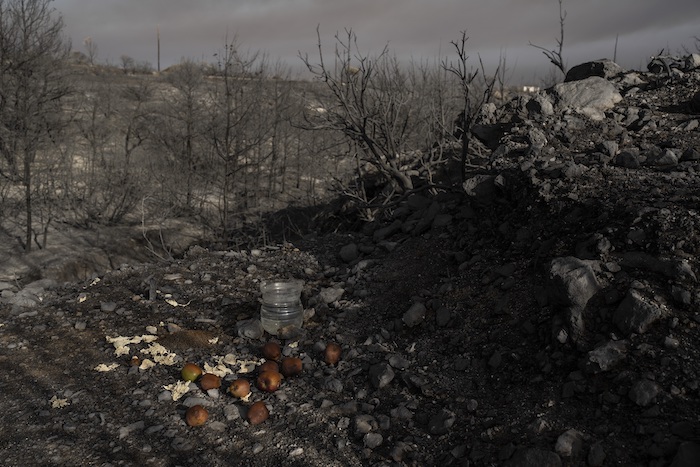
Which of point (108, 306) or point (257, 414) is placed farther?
point (108, 306)

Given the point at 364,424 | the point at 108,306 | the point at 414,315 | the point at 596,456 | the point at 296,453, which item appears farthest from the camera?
the point at 108,306

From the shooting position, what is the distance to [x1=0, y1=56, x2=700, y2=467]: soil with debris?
2.81 meters

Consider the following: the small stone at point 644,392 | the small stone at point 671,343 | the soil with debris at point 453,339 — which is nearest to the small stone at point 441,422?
the soil with debris at point 453,339

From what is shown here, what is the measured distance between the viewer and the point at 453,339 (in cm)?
376

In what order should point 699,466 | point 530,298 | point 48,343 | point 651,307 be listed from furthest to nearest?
point 48,343
point 530,298
point 651,307
point 699,466

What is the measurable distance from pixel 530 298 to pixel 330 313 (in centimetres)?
167

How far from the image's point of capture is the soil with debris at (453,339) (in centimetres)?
281

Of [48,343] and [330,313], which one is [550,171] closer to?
[330,313]

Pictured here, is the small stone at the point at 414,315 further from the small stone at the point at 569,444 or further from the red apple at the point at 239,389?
the small stone at the point at 569,444

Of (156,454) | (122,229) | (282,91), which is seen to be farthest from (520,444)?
(282,91)

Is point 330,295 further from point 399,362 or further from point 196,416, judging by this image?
point 196,416

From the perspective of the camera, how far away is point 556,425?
273 cm

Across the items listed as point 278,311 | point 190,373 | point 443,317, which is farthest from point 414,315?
point 190,373

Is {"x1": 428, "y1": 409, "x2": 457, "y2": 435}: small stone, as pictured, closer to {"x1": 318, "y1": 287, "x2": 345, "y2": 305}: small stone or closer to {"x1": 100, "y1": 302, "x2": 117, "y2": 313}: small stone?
{"x1": 318, "y1": 287, "x2": 345, "y2": 305}: small stone
